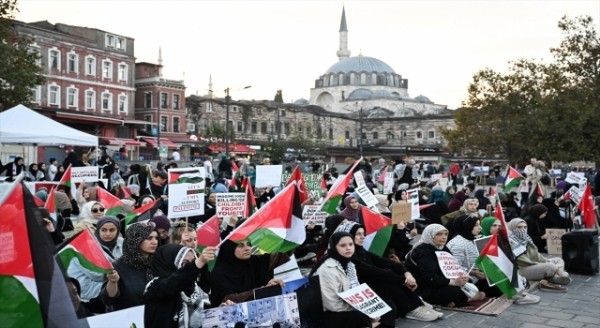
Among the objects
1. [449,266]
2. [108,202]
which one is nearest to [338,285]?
[449,266]

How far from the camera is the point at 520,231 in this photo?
9.44 metres

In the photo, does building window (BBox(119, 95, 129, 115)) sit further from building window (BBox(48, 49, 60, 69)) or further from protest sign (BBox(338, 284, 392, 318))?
protest sign (BBox(338, 284, 392, 318))

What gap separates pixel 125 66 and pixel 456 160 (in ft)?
117

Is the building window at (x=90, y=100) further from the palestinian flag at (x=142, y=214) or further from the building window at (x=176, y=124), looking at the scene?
the palestinian flag at (x=142, y=214)

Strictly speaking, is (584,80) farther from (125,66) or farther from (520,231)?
(125,66)

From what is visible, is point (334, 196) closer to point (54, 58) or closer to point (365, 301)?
point (365, 301)

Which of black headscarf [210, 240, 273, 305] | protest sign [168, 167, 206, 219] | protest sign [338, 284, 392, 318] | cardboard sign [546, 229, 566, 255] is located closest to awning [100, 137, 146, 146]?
protest sign [168, 167, 206, 219]

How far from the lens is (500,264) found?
316 inches

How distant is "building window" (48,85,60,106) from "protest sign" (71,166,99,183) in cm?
3809

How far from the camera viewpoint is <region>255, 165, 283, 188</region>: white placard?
43.8 feet

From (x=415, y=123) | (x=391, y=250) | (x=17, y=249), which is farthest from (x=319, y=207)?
(x=415, y=123)

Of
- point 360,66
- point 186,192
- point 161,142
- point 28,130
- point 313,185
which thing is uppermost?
point 360,66

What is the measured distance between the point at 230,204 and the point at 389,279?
9.72 ft

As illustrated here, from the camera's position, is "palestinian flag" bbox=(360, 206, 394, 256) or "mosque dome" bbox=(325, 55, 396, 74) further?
"mosque dome" bbox=(325, 55, 396, 74)
